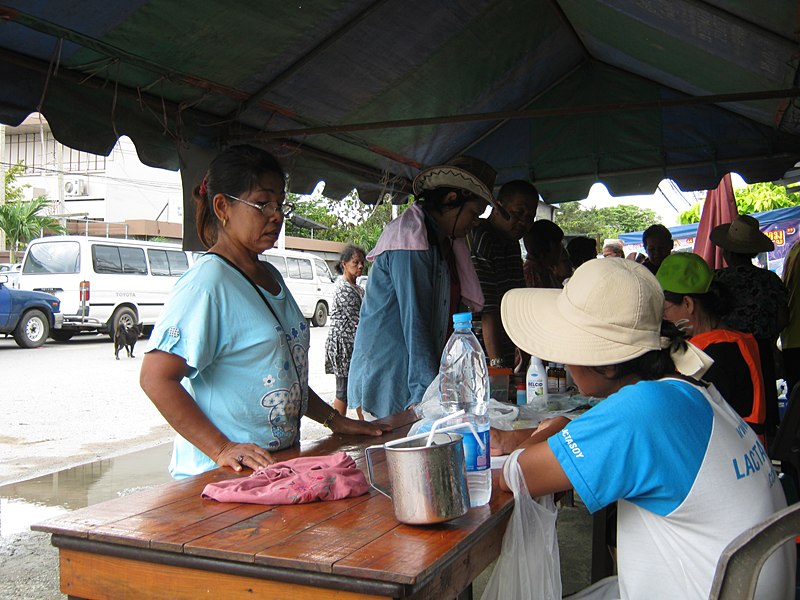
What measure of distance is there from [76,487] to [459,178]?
4085 millimetres

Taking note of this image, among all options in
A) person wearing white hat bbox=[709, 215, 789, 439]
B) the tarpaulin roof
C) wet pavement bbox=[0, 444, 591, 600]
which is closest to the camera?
the tarpaulin roof

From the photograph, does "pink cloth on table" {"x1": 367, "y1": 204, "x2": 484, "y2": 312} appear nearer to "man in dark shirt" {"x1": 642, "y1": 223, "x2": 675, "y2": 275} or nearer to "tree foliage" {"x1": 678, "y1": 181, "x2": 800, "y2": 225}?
"man in dark shirt" {"x1": 642, "y1": 223, "x2": 675, "y2": 275}

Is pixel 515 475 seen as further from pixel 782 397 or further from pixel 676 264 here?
pixel 782 397

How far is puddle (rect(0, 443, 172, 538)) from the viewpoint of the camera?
4.81 meters

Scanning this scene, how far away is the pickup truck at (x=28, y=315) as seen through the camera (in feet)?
43.9

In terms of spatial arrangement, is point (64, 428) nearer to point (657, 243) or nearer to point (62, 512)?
point (62, 512)

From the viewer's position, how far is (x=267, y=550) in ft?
4.30

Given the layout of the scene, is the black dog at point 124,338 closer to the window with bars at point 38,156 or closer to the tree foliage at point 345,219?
the tree foliage at point 345,219

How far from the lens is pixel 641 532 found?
1540 mm

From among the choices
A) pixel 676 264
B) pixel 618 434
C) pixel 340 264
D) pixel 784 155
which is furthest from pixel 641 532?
pixel 340 264

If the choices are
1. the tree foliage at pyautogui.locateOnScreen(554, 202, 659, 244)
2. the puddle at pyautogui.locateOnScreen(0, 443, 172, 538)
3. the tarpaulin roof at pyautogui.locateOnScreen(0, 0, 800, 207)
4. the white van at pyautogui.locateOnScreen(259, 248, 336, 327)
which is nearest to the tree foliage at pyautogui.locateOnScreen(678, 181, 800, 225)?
the tarpaulin roof at pyautogui.locateOnScreen(0, 0, 800, 207)

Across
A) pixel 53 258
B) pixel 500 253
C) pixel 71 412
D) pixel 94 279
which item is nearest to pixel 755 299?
pixel 500 253

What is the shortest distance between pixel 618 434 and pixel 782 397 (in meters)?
5.28

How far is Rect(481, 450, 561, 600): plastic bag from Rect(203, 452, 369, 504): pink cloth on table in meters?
0.35
